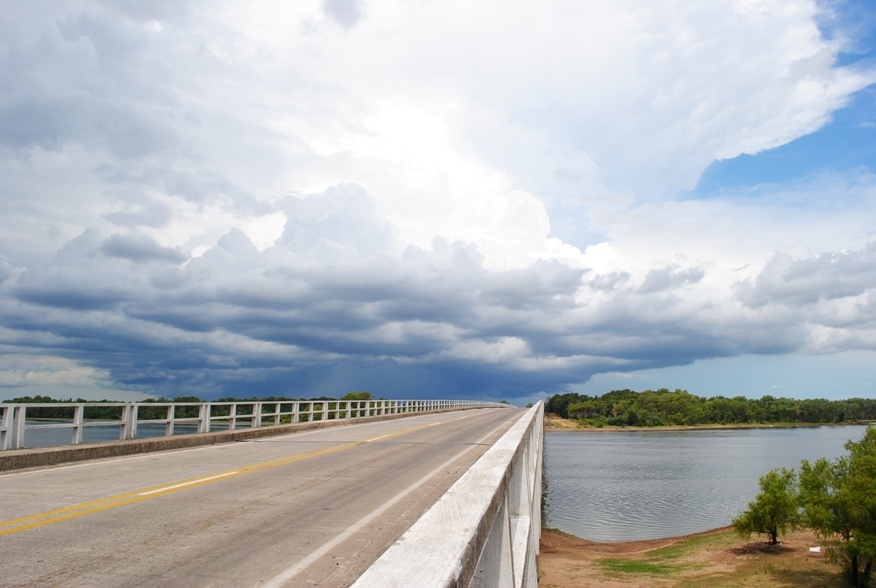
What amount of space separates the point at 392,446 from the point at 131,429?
25.3 feet

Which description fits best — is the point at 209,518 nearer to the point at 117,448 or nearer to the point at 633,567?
the point at 117,448

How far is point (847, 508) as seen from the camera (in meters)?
29.8

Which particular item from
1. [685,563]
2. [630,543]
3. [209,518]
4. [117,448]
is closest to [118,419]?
[117,448]

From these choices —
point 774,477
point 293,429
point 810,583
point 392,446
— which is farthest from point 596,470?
point 392,446

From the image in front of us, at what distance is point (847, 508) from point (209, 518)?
29855 mm

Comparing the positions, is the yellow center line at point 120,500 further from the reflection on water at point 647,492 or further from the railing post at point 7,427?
the reflection on water at point 647,492

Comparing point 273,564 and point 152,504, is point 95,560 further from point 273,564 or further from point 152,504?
point 152,504

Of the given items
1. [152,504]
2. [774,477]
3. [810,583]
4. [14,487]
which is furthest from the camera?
[774,477]

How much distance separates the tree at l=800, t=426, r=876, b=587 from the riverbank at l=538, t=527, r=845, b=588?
1.05 metres

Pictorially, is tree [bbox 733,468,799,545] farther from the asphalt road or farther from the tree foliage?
the asphalt road

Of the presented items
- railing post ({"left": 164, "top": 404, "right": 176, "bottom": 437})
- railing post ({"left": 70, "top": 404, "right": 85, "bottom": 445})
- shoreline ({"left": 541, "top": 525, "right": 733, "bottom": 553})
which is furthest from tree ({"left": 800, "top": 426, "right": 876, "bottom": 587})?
railing post ({"left": 70, "top": 404, "right": 85, "bottom": 445})

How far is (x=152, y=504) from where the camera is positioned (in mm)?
10219

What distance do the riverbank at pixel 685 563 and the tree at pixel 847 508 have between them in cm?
105

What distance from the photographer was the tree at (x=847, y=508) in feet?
93.7
